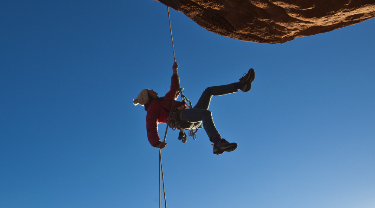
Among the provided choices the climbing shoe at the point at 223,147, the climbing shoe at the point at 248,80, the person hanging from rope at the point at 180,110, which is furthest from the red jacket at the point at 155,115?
the climbing shoe at the point at 223,147

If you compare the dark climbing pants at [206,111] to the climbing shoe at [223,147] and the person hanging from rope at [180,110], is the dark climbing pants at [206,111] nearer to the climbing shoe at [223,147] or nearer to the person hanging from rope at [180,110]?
the person hanging from rope at [180,110]

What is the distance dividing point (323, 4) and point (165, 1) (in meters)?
2.30

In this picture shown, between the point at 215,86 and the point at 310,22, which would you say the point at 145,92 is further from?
the point at 310,22

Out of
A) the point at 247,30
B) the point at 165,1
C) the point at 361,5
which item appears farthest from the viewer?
the point at 247,30

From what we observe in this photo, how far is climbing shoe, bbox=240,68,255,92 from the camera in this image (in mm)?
4828

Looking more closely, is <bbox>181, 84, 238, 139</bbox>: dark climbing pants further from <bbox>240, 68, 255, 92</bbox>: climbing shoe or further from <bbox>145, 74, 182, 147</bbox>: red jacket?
<bbox>145, 74, 182, 147</bbox>: red jacket

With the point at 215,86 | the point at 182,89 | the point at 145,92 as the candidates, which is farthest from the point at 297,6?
the point at 145,92

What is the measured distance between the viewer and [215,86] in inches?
202

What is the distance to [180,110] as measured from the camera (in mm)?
5129

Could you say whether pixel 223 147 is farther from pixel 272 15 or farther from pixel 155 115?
pixel 272 15

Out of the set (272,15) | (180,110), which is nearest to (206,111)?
(180,110)

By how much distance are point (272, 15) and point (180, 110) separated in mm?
2073

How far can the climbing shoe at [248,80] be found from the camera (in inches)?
190

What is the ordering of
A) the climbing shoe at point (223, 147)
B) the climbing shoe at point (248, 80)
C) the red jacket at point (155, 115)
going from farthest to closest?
the red jacket at point (155, 115), the climbing shoe at point (248, 80), the climbing shoe at point (223, 147)
